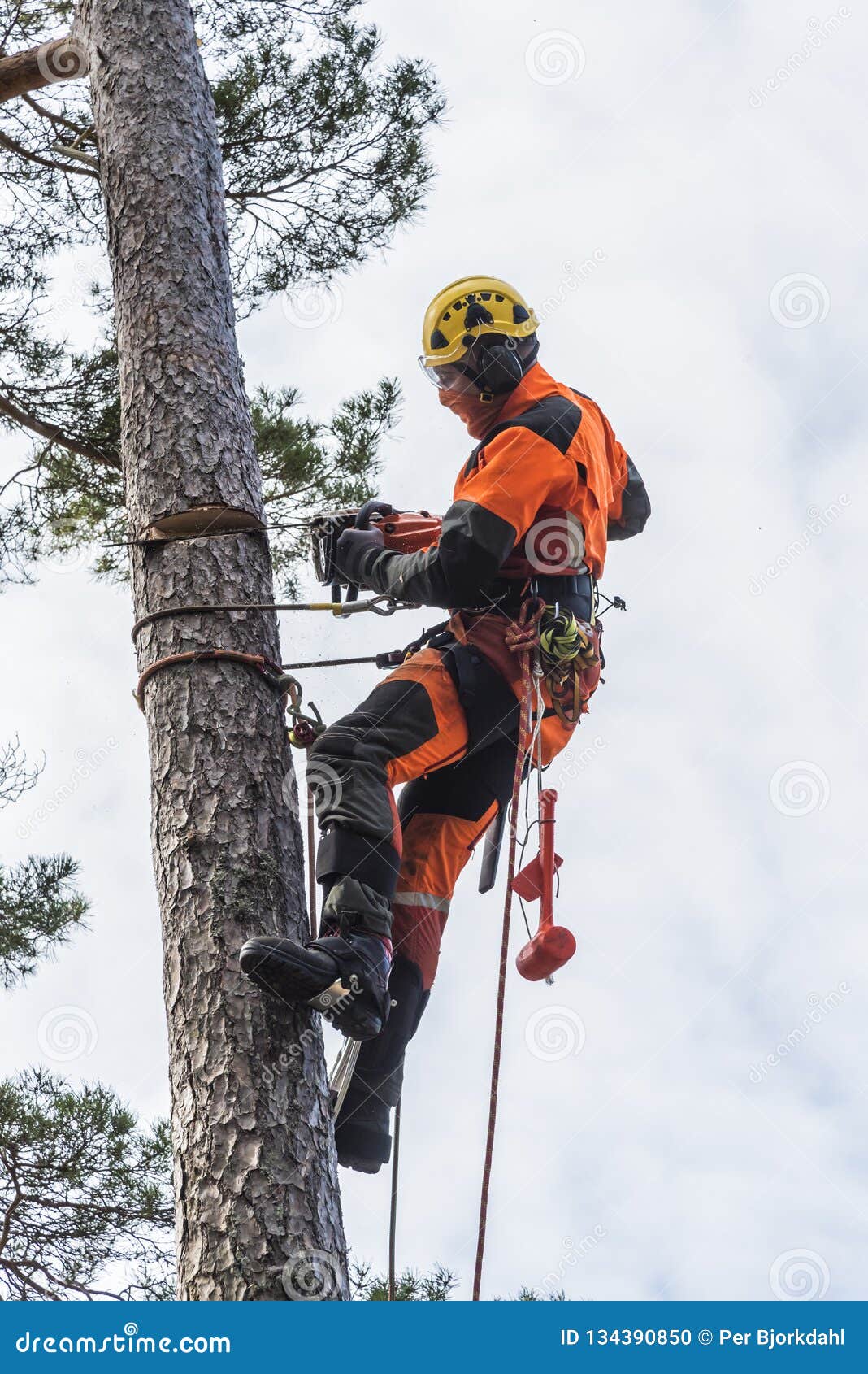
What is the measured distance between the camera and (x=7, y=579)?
6.53m

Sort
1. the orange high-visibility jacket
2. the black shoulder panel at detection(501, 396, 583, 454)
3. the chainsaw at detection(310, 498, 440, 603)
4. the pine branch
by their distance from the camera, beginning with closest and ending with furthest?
the orange high-visibility jacket
the black shoulder panel at detection(501, 396, 583, 454)
the chainsaw at detection(310, 498, 440, 603)
the pine branch

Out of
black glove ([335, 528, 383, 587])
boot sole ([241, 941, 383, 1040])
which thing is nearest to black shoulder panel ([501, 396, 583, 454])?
black glove ([335, 528, 383, 587])

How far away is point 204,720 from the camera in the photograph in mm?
2844

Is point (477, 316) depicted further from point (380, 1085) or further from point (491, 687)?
point (380, 1085)

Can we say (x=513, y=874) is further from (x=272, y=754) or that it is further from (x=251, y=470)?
(x=251, y=470)

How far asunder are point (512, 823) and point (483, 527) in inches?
24.9

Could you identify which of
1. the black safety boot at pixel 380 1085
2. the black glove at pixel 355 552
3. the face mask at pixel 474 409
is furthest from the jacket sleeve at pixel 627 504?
the black safety boot at pixel 380 1085

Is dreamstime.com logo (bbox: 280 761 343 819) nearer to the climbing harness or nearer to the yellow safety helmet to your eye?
the climbing harness

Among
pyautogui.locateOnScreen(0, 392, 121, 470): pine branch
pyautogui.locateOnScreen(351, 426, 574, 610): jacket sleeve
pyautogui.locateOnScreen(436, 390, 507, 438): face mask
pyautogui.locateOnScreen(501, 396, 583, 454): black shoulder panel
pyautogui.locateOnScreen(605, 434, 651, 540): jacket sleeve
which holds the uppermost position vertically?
pyautogui.locateOnScreen(0, 392, 121, 470): pine branch

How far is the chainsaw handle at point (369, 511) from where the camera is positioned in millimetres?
3330

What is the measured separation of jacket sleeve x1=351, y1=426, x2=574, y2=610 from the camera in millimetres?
3000

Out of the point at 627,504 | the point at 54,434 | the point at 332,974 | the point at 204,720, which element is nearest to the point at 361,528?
the point at 204,720

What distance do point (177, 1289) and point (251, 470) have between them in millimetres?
1768

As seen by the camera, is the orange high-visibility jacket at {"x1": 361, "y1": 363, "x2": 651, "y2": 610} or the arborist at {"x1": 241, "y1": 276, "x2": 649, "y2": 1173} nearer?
the arborist at {"x1": 241, "y1": 276, "x2": 649, "y2": 1173}
